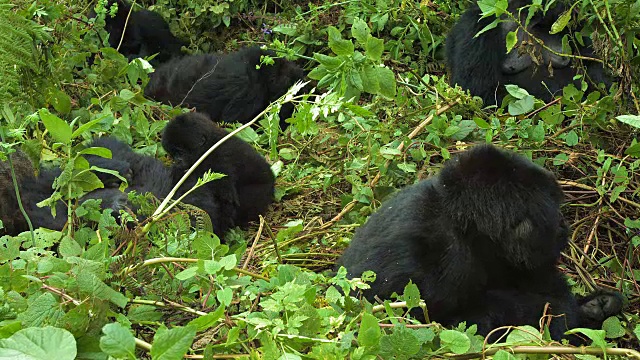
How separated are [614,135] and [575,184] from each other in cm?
43

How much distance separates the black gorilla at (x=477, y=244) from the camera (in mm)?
3107

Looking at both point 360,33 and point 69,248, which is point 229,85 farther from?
point 69,248

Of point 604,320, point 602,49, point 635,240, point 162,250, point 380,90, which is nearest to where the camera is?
point 162,250

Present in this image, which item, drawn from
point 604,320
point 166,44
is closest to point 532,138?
point 604,320

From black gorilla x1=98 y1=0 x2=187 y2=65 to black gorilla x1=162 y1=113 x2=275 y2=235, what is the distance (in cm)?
231

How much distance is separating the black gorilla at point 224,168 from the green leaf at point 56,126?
2109mm

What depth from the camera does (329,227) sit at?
4.21 meters

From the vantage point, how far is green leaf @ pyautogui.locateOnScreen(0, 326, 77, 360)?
156 centimetres

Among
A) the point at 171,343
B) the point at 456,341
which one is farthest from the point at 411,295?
the point at 171,343

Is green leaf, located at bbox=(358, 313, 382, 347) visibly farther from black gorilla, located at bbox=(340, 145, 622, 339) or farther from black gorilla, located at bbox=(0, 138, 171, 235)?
black gorilla, located at bbox=(0, 138, 171, 235)

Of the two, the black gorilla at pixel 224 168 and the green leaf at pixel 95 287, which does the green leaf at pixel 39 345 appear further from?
the black gorilla at pixel 224 168

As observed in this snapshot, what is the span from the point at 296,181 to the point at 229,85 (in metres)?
1.25

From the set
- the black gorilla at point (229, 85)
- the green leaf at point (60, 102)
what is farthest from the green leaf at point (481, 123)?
the green leaf at point (60, 102)

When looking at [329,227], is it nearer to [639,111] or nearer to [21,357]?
[639,111]
